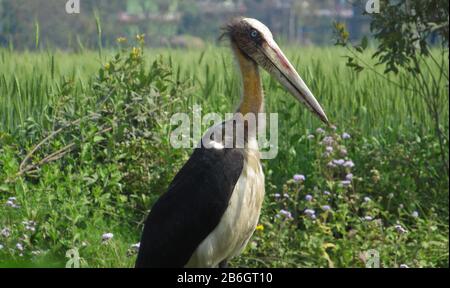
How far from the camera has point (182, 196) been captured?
14.7ft

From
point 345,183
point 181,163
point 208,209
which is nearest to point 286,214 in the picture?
point 345,183

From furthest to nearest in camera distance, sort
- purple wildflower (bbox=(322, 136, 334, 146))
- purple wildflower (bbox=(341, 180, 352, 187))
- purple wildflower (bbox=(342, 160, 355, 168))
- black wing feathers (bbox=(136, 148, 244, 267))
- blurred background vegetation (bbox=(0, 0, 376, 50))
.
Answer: blurred background vegetation (bbox=(0, 0, 376, 50)), purple wildflower (bbox=(322, 136, 334, 146)), purple wildflower (bbox=(342, 160, 355, 168)), purple wildflower (bbox=(341, 180, 352, 187)), black wing feathers (bbox=(136, 148, 244, 267))

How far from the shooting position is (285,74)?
472cm

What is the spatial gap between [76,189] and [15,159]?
42cm

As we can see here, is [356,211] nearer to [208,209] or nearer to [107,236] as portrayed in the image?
[107,236]

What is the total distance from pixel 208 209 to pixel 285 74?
70 centimetres

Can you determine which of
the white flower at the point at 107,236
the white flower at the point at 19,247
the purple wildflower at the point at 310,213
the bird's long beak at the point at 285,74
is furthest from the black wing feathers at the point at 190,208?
the purple wildflower at the point at 310,213

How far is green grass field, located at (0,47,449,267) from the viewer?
5574 mm

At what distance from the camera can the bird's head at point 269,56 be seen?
15.5 ft

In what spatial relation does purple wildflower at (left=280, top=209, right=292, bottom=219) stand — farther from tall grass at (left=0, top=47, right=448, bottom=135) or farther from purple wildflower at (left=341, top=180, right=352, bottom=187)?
tall grass at (left=0, top=47, right=448, bottom=135)

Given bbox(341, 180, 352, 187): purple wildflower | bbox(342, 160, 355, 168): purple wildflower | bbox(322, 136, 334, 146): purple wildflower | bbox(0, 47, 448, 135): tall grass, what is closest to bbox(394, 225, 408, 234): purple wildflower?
bbox(341, 180, 352, 187): purple wildflower

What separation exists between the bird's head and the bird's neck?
2 cm

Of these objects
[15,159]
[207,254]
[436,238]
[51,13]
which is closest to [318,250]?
[436,238]

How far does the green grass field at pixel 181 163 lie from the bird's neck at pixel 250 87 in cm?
48
